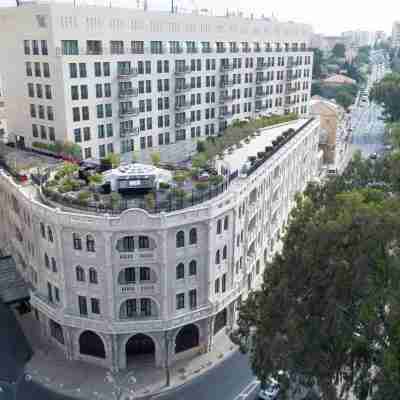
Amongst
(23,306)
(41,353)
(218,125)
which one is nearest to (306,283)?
(41,353)

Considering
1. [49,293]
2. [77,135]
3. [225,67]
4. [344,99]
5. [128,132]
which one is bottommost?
[49,293]

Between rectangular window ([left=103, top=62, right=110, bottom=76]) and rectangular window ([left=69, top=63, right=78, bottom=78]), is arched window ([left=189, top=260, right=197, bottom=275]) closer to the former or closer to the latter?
rectangular window ([left=69, top=63, right=78, bottom=78])

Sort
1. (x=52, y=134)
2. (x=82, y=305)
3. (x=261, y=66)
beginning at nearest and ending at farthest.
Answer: (x=82, y=305)
(x=52, y=134)
(x=261, y=66)

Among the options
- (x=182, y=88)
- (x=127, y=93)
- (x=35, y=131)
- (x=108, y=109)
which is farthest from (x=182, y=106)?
(x=35, y=131)

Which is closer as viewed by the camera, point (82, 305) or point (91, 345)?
point (82, 305)

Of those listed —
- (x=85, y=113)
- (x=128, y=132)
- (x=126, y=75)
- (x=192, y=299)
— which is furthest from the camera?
(x=128, y=132)

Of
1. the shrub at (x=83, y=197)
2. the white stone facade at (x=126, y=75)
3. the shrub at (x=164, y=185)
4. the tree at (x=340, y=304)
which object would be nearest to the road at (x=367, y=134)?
the white stone facade at (x=126, y=75)

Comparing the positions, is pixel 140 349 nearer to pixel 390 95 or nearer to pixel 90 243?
pixel 90 243
